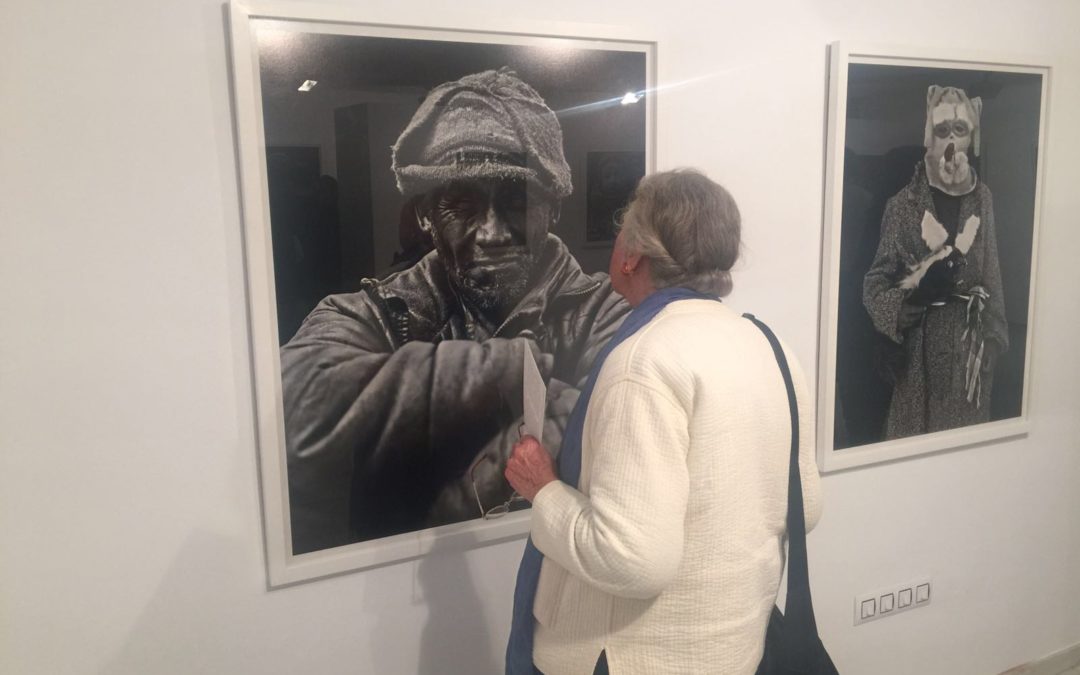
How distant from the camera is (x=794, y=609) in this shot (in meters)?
1.15

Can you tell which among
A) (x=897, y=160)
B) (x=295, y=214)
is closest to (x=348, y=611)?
(x=295, y=214)

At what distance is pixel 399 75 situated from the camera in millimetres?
1210

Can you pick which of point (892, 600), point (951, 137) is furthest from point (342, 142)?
point (892, 600)

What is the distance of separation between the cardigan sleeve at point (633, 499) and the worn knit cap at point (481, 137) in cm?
54

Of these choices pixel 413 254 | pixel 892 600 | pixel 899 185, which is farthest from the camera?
pixel 892 600

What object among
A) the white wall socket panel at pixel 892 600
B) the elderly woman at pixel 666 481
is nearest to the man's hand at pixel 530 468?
the elderly woman at pixel 666 481

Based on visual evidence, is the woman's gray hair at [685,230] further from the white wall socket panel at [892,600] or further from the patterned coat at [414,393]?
the white wall socket panel at [892,600]

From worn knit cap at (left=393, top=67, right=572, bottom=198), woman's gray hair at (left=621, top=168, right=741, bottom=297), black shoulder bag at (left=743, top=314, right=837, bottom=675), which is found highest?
worn knit cap at (left=393, top=67, right=572, bottom=198)

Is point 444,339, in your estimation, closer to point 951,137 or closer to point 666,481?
point 666,481

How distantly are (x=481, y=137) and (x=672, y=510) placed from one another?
0.74 meters

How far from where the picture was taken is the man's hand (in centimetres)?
107

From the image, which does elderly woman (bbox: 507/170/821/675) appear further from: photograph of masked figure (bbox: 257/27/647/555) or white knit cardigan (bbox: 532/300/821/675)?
photograph of masked figure (bbox: 257/27/647/555)

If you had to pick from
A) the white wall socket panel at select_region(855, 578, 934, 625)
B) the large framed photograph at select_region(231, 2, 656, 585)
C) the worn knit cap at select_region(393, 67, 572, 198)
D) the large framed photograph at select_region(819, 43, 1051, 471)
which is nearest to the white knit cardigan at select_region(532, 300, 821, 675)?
the large framed photograph at select_region(231, 2, 656, 585)

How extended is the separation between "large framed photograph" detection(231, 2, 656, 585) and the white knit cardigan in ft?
1.13
